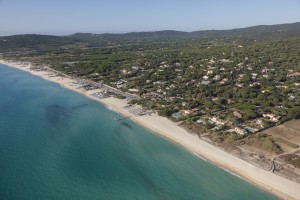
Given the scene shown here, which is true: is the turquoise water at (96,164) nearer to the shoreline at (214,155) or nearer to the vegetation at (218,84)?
the shoreline at (214,155)

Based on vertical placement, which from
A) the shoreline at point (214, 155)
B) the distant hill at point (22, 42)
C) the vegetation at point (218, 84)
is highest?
the distant hill at point (22, 42)

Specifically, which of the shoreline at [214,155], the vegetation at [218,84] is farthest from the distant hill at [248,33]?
the shoreline at [214,155]

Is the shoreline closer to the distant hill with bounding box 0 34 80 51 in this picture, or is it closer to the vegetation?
the vegetation

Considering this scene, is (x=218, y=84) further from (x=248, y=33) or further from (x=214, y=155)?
(x=248, y=33)

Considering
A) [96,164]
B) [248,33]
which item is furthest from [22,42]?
[248,33]

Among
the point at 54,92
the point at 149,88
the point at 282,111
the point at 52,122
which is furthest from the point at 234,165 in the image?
the point at 54,92

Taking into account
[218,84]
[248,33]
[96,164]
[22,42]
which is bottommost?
[96,164]
